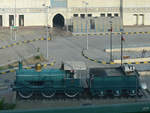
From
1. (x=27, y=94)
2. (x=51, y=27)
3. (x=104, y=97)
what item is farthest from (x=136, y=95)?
(x=51, y=27)

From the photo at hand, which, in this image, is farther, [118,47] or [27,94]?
[118,47]

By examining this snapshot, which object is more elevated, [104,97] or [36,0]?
[36,0]

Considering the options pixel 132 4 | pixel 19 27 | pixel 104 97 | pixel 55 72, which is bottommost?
pixel 104 97

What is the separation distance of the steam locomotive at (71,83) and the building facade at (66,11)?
99.7ft

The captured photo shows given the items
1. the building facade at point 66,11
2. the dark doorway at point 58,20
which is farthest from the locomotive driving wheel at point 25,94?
the dark doorway at point 58,20

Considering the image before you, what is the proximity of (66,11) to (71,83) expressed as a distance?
1283 inches

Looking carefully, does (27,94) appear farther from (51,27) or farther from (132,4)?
(132,4)

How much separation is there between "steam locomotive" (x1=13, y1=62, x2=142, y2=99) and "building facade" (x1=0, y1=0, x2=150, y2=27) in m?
30.4

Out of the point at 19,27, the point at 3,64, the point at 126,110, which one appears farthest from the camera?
the point at 19,27

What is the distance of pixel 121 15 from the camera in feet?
173

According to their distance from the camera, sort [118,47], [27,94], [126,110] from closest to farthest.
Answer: [126,110], [27,94], [118,47]

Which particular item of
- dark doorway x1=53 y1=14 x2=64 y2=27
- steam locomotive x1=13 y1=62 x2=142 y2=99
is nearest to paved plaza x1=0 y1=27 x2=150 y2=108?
steam locomotive x1=13 y1=62 x2=142 y2=99

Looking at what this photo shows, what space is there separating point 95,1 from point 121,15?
4.96 metres

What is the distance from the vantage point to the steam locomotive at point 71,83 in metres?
20.5
